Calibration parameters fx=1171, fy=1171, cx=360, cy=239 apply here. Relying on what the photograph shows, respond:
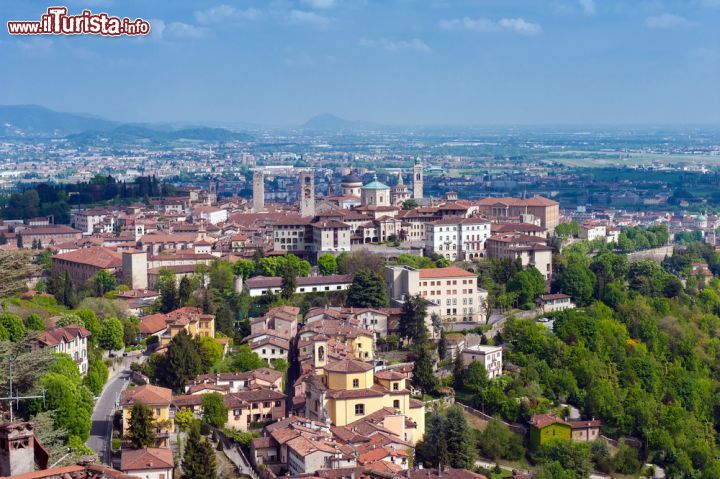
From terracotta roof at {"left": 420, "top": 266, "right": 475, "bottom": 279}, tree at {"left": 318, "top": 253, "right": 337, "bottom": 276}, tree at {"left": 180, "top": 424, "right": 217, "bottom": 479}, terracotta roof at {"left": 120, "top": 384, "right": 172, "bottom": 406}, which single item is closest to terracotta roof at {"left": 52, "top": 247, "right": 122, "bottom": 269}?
tree at {"left": 318, "top": 253, "right": 337, "bottom": 276}

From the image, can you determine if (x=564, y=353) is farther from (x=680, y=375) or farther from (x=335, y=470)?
(x=335, y=470)

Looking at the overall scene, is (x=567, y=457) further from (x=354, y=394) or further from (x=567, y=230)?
(x=567, y=230)

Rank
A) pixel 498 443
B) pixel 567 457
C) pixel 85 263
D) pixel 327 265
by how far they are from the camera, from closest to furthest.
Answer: pixel 567 457 → pixel 498 443 → pixel 327 265 → pixel 85 263

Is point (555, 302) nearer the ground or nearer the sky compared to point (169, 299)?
nearer the ground

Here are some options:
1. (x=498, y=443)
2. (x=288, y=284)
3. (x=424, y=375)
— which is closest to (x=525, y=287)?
(x=288, y=284)

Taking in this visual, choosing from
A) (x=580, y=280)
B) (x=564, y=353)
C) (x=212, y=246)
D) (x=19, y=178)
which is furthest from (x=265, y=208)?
(x=19, y=178)

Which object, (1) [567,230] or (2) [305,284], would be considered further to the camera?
(1) [567,230]

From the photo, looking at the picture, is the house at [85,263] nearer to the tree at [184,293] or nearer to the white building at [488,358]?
the tree at [184,293]
